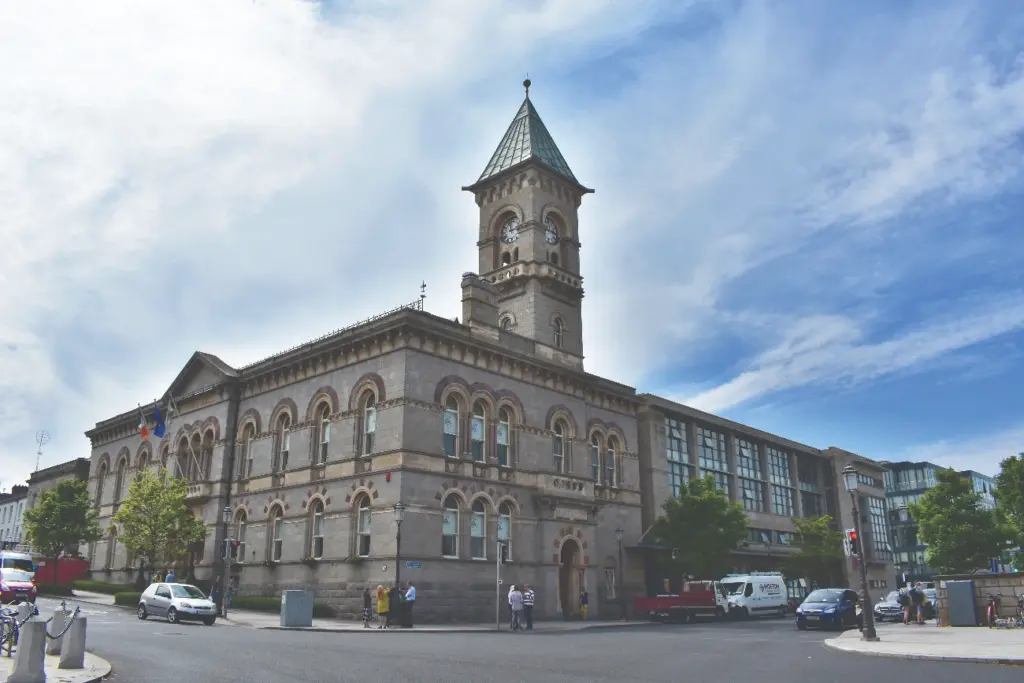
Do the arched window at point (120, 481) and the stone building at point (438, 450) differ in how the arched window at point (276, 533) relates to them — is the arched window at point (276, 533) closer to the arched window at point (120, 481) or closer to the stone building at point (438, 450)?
the stone building at point (438, 450)

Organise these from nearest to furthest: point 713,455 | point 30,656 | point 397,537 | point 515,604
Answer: point 30,656 → point 515,604 → point 397,537 → point 713,455

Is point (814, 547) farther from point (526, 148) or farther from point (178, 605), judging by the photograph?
point (178, 605)

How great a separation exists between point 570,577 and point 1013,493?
27758 mm

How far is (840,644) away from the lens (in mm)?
24406

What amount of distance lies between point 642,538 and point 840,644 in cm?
2363

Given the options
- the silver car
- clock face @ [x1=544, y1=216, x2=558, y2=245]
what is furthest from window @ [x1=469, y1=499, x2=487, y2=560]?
clock face @ [x1=544, y1=216, x2=558, y2=245]

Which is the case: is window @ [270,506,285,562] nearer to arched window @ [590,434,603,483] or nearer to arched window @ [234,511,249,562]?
arched window @ [234,511,249,562]

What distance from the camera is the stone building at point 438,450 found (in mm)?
35531

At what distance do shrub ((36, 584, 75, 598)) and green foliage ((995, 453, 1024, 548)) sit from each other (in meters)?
53.5

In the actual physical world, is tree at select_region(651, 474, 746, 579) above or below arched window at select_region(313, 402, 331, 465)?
below

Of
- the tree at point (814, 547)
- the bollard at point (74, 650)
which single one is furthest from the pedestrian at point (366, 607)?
the tree at point (814, 547)

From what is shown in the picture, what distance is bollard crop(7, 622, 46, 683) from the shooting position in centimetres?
1248

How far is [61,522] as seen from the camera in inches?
2031

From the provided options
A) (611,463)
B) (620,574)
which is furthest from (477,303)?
(620,574)
